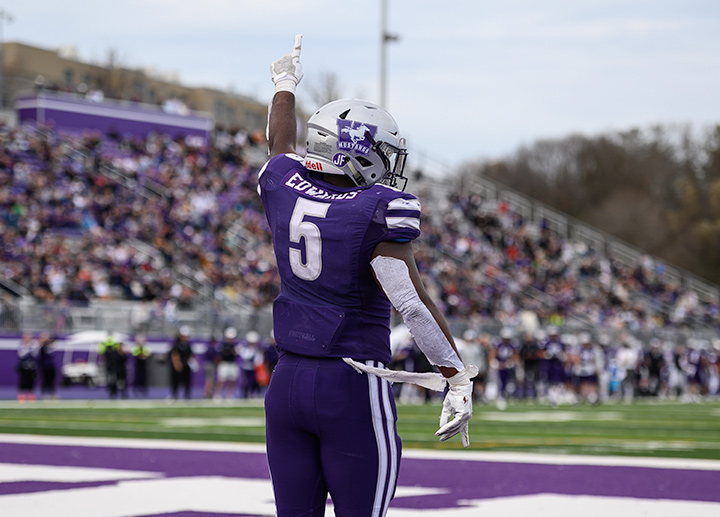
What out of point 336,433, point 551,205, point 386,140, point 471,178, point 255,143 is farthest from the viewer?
point 551,205

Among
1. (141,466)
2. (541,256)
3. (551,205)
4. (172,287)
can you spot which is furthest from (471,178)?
(141,466)

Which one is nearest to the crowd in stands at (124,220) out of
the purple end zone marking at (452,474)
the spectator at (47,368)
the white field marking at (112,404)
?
the spectator at (47,368)

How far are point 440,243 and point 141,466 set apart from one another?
27574 millimetres

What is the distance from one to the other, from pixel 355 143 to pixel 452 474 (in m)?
5.12

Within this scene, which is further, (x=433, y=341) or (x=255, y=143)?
(x=255, y=143)

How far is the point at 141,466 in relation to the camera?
28.4 ft

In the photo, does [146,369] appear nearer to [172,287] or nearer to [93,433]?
[172,287]

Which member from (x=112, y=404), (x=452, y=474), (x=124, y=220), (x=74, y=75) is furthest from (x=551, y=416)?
(x=74, y=75)

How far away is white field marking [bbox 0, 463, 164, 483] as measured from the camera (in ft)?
24.8

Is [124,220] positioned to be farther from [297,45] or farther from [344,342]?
[344,342]

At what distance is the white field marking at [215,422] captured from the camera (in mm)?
14352

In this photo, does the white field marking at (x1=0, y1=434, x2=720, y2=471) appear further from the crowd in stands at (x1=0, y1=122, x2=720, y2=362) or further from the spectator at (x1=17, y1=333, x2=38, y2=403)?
the crowd in stands at (x1=0, y1=122, x2=720, y2=362)

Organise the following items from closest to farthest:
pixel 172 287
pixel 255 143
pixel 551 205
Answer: pixel 172 287 → pixel 255 143 → pixel 551 205

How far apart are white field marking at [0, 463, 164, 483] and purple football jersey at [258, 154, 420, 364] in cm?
448
